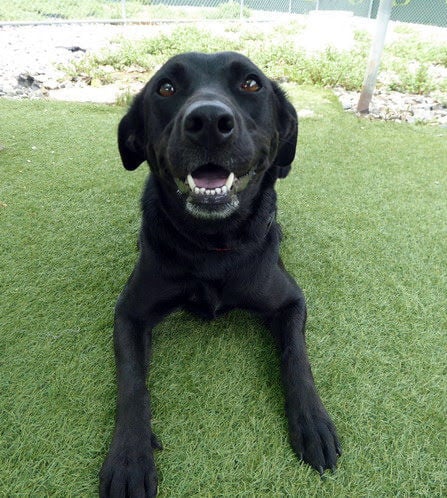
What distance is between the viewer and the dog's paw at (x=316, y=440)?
135 cm

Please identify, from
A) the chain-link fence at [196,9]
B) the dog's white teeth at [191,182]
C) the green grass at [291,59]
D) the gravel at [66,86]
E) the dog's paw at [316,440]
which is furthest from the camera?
the chain-link fence at [196,9]

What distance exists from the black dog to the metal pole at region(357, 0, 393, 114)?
321 centimetres

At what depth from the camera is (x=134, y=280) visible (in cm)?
180

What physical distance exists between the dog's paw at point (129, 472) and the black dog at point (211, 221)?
29 millimetres

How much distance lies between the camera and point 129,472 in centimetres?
128

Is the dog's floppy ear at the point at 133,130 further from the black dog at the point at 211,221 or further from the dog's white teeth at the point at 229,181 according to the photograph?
the dog's white teeth at the point at 229,181

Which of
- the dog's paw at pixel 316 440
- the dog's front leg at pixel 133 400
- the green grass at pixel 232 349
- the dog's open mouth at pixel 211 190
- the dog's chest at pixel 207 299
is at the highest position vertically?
the dog's open mouth at pixel 211 190

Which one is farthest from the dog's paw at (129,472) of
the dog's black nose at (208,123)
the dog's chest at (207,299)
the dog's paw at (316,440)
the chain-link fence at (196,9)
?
the chain-link fence at (196,9)

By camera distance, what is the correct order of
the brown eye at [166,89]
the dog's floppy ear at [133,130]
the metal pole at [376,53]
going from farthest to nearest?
the metal pole at [376,53] → the dog's floppy ear at [133,130] → the brown eye at [166,89]

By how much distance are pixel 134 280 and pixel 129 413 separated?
1.88 ft

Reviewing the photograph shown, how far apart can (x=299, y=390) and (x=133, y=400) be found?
591mm

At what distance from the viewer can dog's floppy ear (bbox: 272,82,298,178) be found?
194 centimetres

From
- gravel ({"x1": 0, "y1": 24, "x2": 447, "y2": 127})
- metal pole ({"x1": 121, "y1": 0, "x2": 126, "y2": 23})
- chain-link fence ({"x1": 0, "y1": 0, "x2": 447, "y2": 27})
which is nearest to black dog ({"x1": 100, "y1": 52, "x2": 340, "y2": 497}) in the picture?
gravel ({"x1": 0, "y1": 24, "x2": 447, "y2": 127})

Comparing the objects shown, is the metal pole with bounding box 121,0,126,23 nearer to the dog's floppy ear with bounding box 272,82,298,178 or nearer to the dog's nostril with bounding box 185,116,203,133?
the dog's floppy ear with bounding box 272,82,298,178
